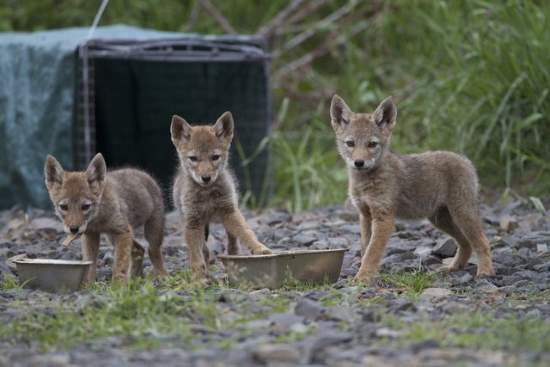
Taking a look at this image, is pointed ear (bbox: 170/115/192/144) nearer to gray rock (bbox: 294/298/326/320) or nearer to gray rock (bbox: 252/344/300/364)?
gray rock (bbox: 294/298/326/320)

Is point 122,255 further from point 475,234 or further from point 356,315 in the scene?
point 475,234

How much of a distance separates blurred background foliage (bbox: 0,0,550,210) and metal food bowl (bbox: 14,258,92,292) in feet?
14.6

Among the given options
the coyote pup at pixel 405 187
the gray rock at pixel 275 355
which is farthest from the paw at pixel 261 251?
the gray rock at pixel 275 355

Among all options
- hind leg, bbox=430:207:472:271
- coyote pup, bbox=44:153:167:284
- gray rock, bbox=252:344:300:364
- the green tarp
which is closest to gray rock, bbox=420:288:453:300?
hind leg, bbox=430:207:472:271

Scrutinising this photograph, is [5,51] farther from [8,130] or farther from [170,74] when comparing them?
[170,74]

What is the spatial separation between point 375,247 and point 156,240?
161 cm

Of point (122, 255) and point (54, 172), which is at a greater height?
point (54, 172)

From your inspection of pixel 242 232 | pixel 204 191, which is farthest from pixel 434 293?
pixel 204 191

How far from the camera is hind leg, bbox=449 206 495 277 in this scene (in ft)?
21.9

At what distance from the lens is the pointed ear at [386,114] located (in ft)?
22.7

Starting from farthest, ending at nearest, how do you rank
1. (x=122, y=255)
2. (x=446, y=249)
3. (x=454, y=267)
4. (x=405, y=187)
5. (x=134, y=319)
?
(x=446, y=249), (x=454, y=267), (x=405, y=187), (x=122, y=255), (x=134, y=319)

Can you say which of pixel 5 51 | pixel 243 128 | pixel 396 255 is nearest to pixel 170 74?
pixel 243 128

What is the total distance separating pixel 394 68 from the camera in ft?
41.6

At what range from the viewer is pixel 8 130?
1005 cm
